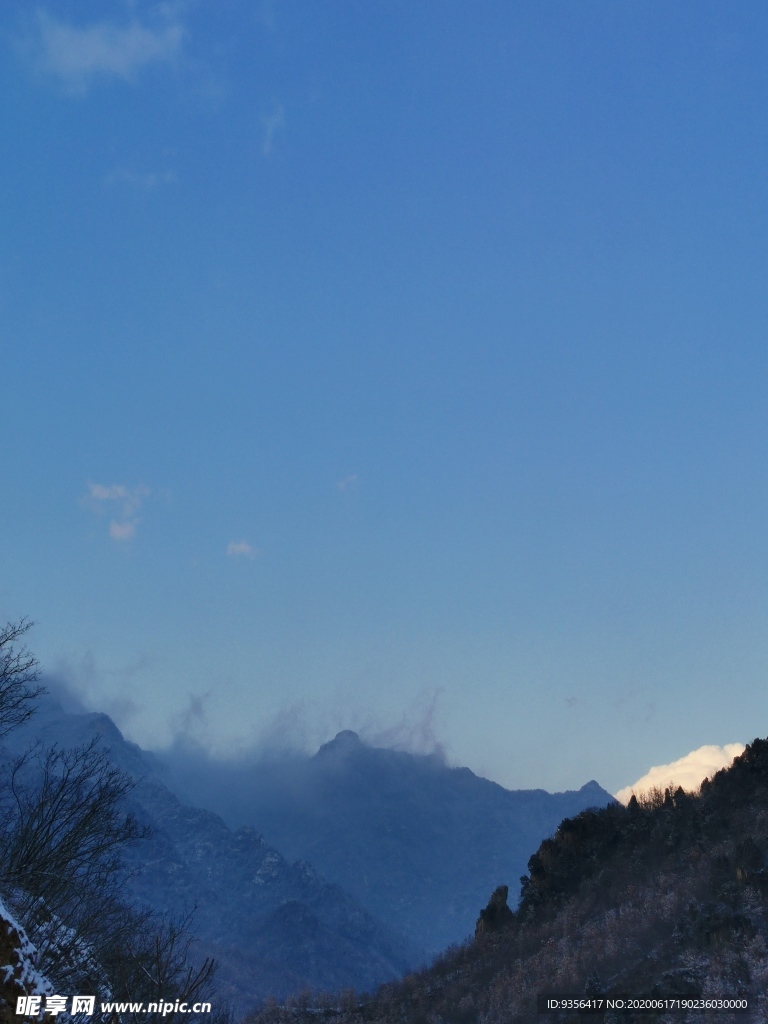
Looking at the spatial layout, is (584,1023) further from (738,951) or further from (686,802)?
(686,802)

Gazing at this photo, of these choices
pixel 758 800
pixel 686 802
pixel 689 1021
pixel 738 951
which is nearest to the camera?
pixel 689 1021

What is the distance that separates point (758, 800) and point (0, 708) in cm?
5773

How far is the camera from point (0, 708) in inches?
1027

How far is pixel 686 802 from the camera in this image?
72750 millimetres

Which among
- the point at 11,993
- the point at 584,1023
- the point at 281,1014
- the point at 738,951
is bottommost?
the point at 281,1014

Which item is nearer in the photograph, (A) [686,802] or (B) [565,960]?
(B) [565,960]

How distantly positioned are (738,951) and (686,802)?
33705mm

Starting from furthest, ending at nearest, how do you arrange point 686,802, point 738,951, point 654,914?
point 686,802
point 654,914
point 738,951

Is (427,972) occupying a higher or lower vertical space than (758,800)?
lower

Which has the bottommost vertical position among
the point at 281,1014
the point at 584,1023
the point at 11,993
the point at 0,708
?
the point at 281,1014

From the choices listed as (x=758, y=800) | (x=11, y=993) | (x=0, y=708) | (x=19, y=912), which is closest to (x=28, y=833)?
(x=0, y=708)

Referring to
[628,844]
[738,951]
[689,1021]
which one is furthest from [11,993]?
[628,844]

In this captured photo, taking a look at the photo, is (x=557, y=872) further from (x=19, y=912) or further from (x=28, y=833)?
(x=19, y=912)

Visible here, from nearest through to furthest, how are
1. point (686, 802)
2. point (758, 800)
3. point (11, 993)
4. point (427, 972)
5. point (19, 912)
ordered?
point (11, 993) < point (19, 912) < point (758, 800) < point (686, 802) < point (427, 972)
